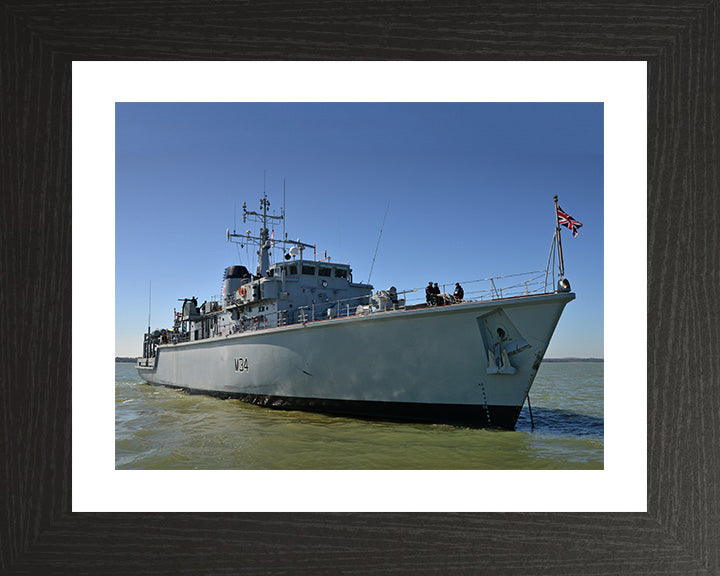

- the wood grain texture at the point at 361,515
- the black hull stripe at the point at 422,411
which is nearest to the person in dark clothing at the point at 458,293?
the black hull stripe at the point at 422,411

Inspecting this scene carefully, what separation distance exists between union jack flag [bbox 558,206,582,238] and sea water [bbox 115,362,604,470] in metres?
2.51

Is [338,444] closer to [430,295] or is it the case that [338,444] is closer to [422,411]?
[422,411]

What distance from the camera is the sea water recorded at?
20.0ft

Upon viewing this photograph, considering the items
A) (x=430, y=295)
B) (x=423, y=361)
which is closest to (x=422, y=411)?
(x=423, y=361)

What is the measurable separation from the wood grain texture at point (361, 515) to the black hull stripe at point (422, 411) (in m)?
4.31

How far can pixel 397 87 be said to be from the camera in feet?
12.0

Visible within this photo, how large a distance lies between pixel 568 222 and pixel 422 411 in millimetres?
3831

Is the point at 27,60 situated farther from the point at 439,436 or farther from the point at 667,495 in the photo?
the point at 439,436

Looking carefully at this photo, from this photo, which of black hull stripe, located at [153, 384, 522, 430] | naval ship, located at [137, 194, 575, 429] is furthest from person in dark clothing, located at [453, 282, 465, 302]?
black hull stripe, located at [153, 384, 522, 430]

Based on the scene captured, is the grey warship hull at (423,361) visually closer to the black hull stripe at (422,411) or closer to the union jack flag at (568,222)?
the black hull stripe at (422,411)

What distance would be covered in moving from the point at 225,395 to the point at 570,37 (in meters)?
10.9

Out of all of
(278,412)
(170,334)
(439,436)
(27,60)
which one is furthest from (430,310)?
(170,334)

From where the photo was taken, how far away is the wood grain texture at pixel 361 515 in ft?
10.7

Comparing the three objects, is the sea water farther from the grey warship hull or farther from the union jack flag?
the union jack flag
